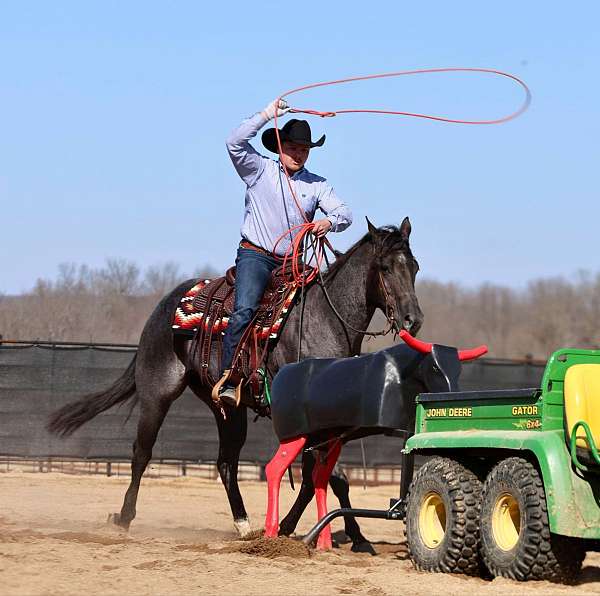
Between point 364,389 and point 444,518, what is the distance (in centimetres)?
98

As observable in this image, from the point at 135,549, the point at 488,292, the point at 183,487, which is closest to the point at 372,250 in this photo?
the point at 135,549

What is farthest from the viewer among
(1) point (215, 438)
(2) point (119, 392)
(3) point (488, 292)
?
(3) point (488, 292)

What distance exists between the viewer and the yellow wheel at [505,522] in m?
6.74

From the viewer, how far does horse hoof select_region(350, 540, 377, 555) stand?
29.0 ft

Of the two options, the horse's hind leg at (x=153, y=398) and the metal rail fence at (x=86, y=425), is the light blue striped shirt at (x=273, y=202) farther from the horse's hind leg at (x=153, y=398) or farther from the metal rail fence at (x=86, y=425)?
the metal rail fence at (x=86, y=425)

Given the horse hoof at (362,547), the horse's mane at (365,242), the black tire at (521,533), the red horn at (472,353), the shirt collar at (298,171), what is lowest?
the horse hoof at (362,547)

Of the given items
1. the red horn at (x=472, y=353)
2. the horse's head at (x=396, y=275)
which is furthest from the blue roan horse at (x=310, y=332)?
the red horn at (x=472, y=353)

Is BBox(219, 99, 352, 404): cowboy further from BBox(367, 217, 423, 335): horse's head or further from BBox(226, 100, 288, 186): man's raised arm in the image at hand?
BBox(367, 217, 423, 335): horse's head

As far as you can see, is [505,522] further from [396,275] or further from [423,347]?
[396,275]

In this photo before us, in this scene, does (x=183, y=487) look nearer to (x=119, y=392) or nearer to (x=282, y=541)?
(x=119, y=392)

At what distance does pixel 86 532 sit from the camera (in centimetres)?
968

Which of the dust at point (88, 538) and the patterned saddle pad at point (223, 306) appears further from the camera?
the patterned saddle pad at point (223, 306)

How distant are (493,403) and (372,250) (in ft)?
8.36

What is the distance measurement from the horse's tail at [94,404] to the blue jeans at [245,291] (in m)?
2.15
